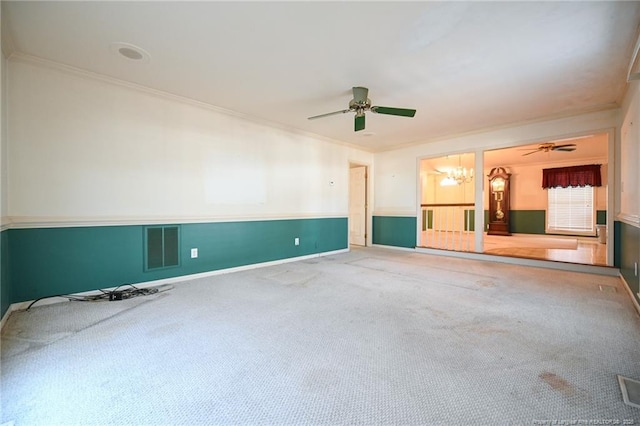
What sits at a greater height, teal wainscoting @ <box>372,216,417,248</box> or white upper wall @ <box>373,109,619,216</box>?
white upper wall @ <box>373,109,619,216</box>

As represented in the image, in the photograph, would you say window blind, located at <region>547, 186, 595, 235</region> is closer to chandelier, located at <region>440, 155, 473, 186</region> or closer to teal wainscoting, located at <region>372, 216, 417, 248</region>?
chandelier, located at <region>440, 155, 473, 186</region>

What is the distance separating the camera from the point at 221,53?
2.57 m

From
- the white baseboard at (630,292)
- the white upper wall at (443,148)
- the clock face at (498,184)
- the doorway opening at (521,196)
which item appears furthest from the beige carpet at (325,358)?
the clock face at (498,184)

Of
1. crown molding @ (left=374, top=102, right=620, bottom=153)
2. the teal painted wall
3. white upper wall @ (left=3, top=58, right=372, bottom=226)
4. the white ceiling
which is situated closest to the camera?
the white ceiling

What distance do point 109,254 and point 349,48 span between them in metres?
3.40

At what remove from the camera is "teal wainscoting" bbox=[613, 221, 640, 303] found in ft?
9.01

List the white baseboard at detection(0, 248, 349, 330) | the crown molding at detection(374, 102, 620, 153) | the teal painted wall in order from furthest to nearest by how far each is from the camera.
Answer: the crown molding at detection(374, 102, 620, 153), the white baseboard at detection(0, 248, 349, 330), the teal painted wall

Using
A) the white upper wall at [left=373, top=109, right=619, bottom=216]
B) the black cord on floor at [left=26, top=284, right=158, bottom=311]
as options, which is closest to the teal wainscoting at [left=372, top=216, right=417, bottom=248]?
the white upper wall at [left=373, top=109, right=619, bottom=216]

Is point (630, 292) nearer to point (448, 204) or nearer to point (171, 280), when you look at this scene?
point (448, 204)

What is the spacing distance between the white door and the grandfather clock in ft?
18.0

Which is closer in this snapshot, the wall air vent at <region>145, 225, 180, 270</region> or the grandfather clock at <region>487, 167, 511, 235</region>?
the wall air vent at <region>145, 225, 180, 270</region>

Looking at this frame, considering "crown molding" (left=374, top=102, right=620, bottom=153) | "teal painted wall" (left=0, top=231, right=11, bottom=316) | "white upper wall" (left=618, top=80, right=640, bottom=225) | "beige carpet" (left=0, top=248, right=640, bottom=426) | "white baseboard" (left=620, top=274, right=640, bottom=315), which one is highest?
"crown molding" (left=374, top=102, right=620, bottom=153)

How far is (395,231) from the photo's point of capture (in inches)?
254

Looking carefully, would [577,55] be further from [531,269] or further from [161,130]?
[161,130]
